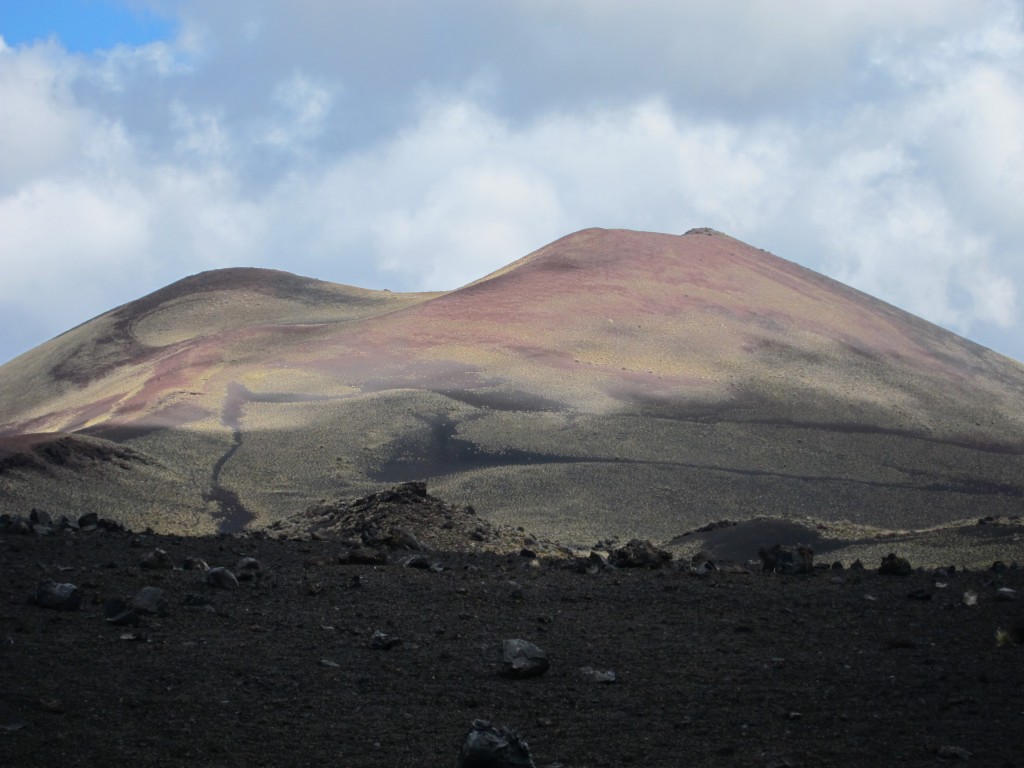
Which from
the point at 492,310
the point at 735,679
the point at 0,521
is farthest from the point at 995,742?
the point at 492,310

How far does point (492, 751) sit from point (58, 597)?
15.8ft

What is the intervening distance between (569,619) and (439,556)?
380cm

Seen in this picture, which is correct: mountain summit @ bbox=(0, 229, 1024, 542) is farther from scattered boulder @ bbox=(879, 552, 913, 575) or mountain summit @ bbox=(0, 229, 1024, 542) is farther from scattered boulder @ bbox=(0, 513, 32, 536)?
scattered boulder @ bbox=(879, 552, 913, 575)

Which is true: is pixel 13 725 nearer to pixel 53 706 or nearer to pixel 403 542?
pixel 53 706

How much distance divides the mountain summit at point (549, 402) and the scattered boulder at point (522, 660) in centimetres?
2086

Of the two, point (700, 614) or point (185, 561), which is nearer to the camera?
point (700, 614)

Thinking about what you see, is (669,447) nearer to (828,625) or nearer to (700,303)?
(700,303)

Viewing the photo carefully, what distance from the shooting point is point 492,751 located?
21.7ft

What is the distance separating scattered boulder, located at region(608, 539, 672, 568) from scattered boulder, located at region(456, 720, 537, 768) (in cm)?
781

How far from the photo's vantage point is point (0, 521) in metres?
14.3

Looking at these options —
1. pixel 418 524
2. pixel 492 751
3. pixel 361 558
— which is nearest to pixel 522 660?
pixel 492 751

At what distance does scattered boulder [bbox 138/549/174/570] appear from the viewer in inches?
455

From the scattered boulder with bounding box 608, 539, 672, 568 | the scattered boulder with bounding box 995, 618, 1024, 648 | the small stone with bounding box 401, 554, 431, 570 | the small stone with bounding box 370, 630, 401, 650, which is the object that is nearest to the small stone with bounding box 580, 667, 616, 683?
the small stone with bounding box 370, 630, 401, 650

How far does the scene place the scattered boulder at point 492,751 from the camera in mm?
6613
